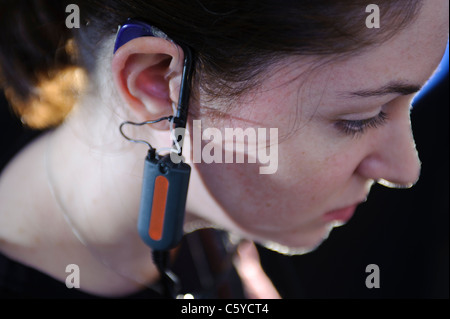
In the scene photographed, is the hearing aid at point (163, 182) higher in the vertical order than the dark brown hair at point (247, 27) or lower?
lower

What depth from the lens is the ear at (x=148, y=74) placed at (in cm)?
56

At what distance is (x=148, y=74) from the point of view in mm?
615

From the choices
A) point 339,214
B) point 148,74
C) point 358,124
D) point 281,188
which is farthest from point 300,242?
point 148,74

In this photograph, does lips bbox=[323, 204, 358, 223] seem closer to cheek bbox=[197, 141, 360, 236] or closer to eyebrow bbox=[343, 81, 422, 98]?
cheek bbox=[197, 141, 360, 236]

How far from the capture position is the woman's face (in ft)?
1.84

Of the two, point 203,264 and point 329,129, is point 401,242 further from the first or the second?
point 329,129

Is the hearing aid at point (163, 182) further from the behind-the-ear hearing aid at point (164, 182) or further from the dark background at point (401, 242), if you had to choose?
the dark background at point (401, 242)

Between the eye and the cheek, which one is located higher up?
the eye

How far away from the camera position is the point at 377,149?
0.68 metres

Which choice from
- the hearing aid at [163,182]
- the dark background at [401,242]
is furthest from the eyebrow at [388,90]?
the dark background at [401,242]

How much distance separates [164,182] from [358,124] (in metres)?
0.30

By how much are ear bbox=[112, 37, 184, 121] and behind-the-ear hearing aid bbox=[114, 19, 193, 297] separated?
0.01 metres

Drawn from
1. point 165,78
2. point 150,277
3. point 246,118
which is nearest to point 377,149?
point 246,118

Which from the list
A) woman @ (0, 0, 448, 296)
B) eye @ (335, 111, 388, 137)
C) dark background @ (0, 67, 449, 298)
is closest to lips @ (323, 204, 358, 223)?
woman @ (0, 0, 448, 296)
